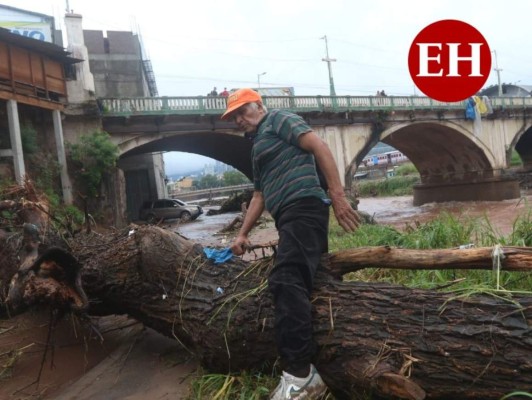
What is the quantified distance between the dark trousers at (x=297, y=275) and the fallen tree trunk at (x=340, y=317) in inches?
5.6

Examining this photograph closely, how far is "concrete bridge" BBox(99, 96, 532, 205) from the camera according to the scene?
1748 centimetres

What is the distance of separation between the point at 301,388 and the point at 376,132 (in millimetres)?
21803

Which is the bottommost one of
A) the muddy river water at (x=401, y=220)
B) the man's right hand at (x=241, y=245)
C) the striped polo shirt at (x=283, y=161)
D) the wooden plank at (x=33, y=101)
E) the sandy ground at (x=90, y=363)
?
the muddy river water at (x=401, y=220)

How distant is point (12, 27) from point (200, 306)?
60.5 ft

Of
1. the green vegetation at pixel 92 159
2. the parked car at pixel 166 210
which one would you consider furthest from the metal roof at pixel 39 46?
the parked car at pixel 166 210

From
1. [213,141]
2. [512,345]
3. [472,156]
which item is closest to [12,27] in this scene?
[213,141]

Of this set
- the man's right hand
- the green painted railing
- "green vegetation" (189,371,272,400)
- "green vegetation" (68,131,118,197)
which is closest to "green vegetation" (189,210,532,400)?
"green vegetation" (189,371,272,400)

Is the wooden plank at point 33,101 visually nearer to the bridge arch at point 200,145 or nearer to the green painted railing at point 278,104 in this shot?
the green painted railing at point 278,104

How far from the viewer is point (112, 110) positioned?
16.5 metres

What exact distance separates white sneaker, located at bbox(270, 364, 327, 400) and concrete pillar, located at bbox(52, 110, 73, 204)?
14.1 meters

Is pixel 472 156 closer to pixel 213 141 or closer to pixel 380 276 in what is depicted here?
pixel 213 141

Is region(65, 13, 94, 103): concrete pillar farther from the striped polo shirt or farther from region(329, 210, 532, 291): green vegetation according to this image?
the striped polo shirt

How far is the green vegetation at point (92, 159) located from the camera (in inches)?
592

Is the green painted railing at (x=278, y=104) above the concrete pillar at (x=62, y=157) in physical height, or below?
above
